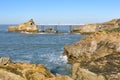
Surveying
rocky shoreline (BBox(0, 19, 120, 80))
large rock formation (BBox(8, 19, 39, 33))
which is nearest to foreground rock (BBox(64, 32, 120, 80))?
rocky shoreline (BBox(0, 19, 120, 80))

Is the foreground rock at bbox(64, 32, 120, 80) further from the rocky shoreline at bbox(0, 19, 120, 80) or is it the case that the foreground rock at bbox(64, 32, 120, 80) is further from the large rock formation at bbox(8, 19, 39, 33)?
the large rock formation at bbox(8, 19, 39, 33)

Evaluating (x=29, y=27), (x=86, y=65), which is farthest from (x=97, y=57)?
(x=29, y=27)

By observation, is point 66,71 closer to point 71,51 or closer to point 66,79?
point 71,51

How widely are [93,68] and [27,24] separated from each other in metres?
142

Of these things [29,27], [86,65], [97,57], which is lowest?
[29,27]

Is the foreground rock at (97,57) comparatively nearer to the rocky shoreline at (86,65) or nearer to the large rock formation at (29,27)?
the rocky shoreline at (86,65)

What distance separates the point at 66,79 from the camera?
22406mm

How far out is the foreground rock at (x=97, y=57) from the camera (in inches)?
1025

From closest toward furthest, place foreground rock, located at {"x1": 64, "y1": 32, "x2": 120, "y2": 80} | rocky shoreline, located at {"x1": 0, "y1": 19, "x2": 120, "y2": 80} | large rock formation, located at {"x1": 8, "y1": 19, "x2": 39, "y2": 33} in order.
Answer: rocky shoreline, located at {"x1": 0, "y1": 19, "x2": 120, "y2": 80} < foreground rock, located at {"x1": 64, "y1": 32, "x2": 120, "y2": 80} < large rock formation, located at {"x1": 8, "y1": 19, "x2": 39, "y2": 33}

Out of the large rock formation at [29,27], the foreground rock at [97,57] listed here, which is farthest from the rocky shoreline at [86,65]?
the large rock formation at [29,27]

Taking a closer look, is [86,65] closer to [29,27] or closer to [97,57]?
[97,57]

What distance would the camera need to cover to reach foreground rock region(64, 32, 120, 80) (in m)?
26.0

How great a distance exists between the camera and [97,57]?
150 ft

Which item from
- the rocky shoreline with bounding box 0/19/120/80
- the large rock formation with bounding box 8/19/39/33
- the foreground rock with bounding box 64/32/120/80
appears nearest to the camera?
the rocky shoreline with bounding box 0/19/120/80
